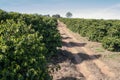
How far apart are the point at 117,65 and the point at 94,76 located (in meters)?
4.35

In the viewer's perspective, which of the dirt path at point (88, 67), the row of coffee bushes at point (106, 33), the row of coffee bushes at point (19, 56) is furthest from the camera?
the row of coffee bushes at point (106, 33)

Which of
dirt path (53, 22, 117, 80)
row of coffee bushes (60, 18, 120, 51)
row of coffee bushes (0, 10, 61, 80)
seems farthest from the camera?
row of coffee bushes (60, 18, 120, 51)

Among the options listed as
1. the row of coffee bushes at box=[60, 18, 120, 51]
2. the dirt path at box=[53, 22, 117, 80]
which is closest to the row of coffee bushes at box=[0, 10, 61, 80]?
the dirt path at box=[53, 22, 117, 80]

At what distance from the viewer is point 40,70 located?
12.2m

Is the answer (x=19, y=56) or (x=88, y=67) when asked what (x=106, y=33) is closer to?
(x=88, y=67)

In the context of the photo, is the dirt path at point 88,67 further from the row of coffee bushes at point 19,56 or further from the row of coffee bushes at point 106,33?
the row of coffee bushes at point 19,56

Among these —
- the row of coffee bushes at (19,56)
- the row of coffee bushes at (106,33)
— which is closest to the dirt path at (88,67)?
the row of coffee bushes at (106,33)

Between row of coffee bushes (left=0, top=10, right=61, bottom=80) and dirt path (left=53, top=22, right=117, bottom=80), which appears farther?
dirt path (left=53, top=22, right=117, bottom=80)

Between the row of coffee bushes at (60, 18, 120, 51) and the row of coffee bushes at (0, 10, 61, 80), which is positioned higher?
the row of coffee bushes at (0, 10, 61, 80)

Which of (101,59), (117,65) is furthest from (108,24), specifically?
(117,65)

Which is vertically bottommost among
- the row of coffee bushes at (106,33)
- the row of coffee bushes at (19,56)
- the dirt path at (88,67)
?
the dirt path at (88,67)

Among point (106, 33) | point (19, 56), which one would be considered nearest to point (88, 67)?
point (19, 56)

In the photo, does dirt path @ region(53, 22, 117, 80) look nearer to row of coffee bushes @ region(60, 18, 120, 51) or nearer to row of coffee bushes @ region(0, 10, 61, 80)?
row of coffee bushes @ region(60, 18, 120, 51)

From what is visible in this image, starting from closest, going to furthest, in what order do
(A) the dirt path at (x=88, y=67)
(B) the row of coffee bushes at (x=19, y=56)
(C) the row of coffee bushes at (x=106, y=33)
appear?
(B) the row of coffee bushes at (x=19, y=56) < (A) the dirt path at (x=88, y=67) < (C) the row of coffee bushes at (x=106, y=33)
